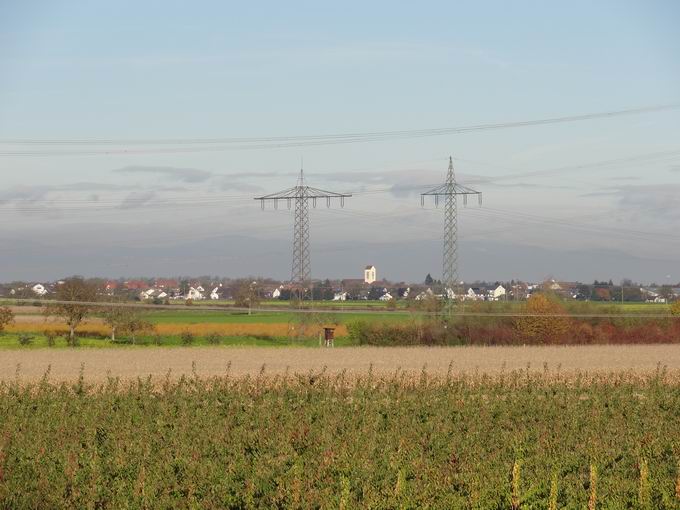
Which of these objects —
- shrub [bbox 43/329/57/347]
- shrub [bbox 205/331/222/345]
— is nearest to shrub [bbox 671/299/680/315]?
shrub [bbox 205/331/222/345]

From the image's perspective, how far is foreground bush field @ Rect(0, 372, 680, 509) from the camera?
12680 mm

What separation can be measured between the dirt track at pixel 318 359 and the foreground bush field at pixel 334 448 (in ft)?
48.6

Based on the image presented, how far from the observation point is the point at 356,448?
15.7m

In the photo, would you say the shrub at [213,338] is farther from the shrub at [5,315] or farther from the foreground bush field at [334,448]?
the foreground bush field at [334,448]

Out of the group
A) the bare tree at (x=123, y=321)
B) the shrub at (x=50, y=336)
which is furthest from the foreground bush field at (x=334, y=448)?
the bare tree at (x=123, y=321)

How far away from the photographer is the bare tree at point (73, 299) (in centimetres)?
6594

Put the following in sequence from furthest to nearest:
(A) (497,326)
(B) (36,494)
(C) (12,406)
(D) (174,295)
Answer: (D) (174,295) → (A) (497,326) → (C) (12,406) → (B) (36,494)

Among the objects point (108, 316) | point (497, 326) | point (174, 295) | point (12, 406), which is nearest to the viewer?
point (12, 406)

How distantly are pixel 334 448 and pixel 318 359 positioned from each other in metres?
30.7

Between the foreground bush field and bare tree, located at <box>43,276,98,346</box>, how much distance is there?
1705 inches

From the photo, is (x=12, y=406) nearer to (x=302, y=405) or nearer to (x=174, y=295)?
(x=302, y=405)

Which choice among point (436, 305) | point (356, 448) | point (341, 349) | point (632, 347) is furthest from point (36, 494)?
point (436, 305)

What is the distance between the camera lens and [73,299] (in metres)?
65.9

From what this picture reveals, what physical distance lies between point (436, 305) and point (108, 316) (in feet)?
69.9
